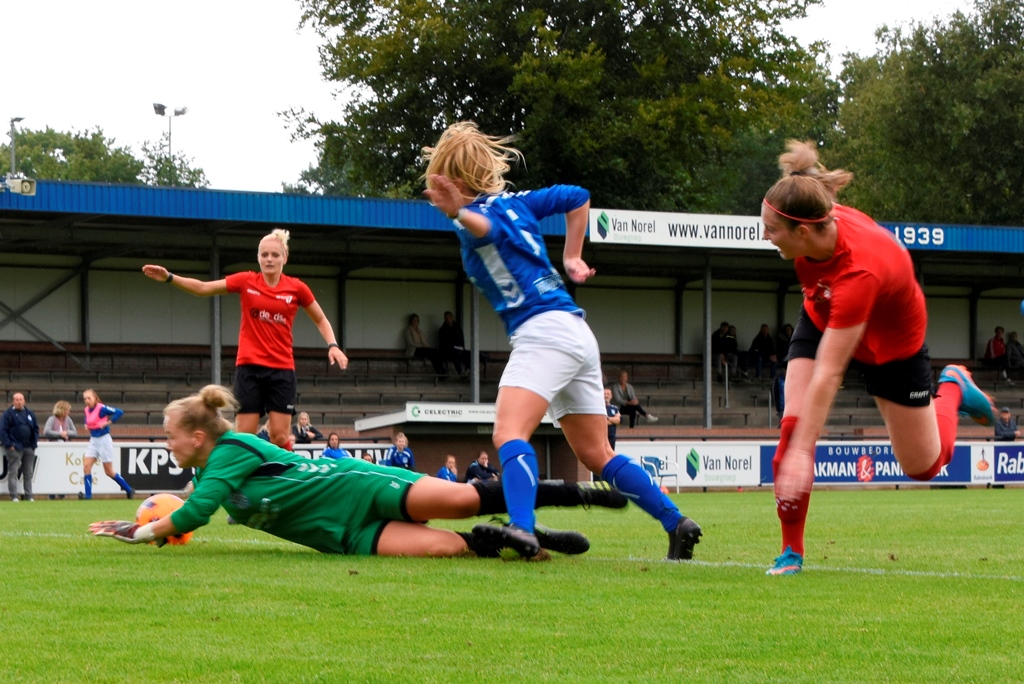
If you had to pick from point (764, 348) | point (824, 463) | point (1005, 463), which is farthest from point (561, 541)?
point (764, 348)

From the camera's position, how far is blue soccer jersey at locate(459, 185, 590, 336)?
675 centimetres

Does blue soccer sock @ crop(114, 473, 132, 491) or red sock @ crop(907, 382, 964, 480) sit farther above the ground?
red sock @ crop(907, 382, 964, 480)

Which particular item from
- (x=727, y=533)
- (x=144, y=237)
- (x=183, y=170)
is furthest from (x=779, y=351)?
(x=183, y=170)

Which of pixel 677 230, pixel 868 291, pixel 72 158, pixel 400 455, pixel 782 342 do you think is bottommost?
pixel 400 455

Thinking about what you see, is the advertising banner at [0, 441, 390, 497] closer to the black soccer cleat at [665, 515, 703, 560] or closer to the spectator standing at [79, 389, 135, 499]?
the spectator standing at [79, 389, 135, 499]

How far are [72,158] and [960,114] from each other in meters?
62.2

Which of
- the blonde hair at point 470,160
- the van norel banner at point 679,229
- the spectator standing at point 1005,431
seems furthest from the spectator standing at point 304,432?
the blonde hair at point 470,160

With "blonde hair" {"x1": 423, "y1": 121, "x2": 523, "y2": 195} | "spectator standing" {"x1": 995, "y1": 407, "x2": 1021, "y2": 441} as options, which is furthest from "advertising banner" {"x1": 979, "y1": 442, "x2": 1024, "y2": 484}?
"blonde hair" {"x1": 423, "y1": 121, "x2": 523, "y2": 195}

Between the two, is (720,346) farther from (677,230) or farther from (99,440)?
(99,440)

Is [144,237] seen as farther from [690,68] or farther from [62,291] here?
[690,68]

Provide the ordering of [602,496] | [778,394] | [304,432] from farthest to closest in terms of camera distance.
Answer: [778,394], [304,432], [602,496]

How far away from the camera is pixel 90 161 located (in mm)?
89000

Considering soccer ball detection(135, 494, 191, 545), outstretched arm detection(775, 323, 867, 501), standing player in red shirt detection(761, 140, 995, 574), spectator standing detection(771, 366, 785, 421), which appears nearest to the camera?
outstretched arm detection(775, 323, 867, 501)

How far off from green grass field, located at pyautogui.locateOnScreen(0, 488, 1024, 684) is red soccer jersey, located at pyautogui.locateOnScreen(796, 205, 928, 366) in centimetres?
106
